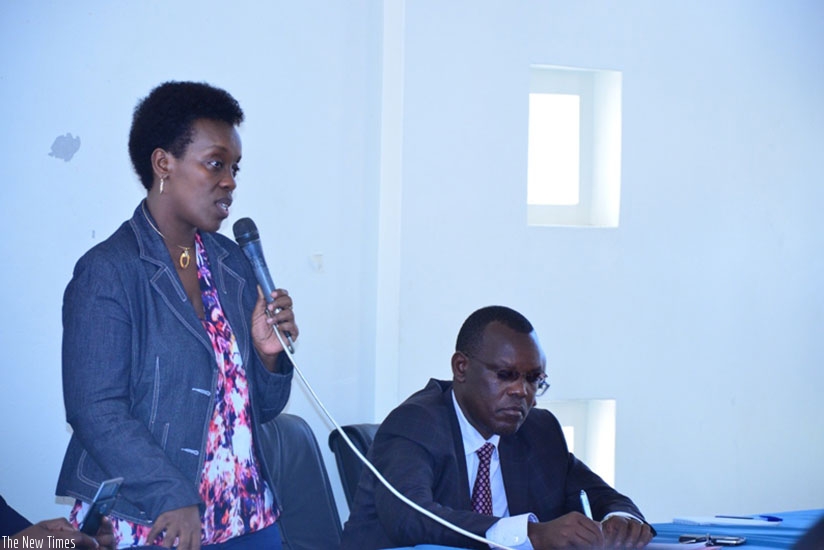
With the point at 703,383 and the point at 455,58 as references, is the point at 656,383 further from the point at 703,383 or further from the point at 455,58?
the point at 455,58

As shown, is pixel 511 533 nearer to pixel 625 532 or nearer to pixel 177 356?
pixel 625 532

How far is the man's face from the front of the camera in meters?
2.80

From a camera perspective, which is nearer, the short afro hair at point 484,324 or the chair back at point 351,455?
the short afro hair at point 484,324

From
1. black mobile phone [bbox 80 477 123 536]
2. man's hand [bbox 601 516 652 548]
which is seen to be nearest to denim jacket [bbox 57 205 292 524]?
black mobile phone [bbox 80 477 123 536]

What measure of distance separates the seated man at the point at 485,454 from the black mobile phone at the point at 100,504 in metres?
0.85

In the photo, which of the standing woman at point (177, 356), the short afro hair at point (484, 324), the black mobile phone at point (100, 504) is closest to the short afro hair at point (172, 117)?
the standing woman at point (177, 356)

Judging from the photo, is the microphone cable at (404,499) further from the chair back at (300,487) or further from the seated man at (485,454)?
the chair back at (300,487)

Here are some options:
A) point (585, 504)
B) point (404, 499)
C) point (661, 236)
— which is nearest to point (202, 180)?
point (404, 499)

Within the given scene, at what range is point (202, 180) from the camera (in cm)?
225

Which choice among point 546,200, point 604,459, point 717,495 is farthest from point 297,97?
point 717,495

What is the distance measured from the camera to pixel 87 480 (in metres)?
2.10

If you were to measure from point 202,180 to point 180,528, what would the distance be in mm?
767

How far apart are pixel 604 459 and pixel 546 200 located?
50.0 inches

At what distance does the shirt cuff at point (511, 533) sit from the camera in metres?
2.35
